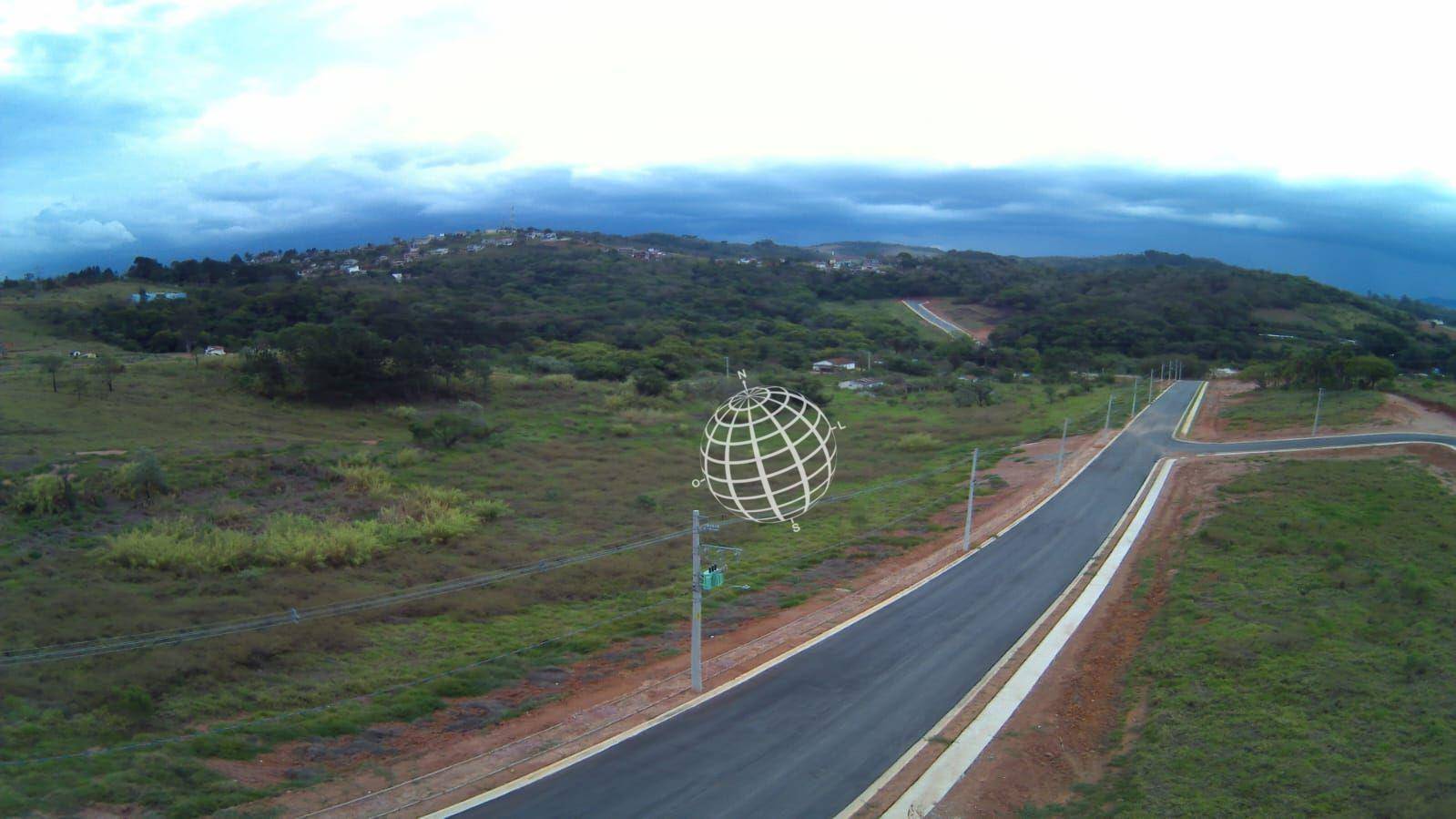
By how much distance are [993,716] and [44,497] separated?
78.3 ft

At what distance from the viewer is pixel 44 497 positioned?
2203 centimetres

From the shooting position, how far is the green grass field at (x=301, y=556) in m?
12.9

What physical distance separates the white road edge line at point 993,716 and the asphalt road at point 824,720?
649 mm

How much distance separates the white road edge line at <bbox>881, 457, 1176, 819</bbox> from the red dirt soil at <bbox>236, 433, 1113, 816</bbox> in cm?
428

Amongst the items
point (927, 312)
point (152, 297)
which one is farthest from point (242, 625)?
point (927, 312)

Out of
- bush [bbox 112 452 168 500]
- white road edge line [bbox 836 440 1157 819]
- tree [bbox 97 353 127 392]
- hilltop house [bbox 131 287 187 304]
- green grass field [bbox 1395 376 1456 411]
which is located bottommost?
white road edge line [bbox 836 440 1157 819]

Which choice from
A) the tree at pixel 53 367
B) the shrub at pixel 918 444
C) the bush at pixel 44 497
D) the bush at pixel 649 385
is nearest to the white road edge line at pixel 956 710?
the shrub at pixel 918 444

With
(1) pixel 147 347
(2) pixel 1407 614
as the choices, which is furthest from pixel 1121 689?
(1) pixel 147 347

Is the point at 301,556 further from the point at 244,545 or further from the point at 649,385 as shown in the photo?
the point at 649,385

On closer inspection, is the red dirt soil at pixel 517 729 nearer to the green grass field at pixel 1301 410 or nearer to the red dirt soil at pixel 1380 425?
the red dirt soil at pixel 1380 425

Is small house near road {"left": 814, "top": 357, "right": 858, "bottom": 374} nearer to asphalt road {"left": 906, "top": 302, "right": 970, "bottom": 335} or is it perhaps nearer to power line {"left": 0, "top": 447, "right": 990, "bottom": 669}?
asphalt road {"left": 906, "top": 302, "right": 970, "bottom": 335}

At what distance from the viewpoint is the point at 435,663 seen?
1614cm

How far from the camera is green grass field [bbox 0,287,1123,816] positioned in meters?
12.9

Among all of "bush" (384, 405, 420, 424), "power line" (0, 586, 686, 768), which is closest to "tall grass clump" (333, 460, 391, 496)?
"bush" (384, 405, 420, 424)
